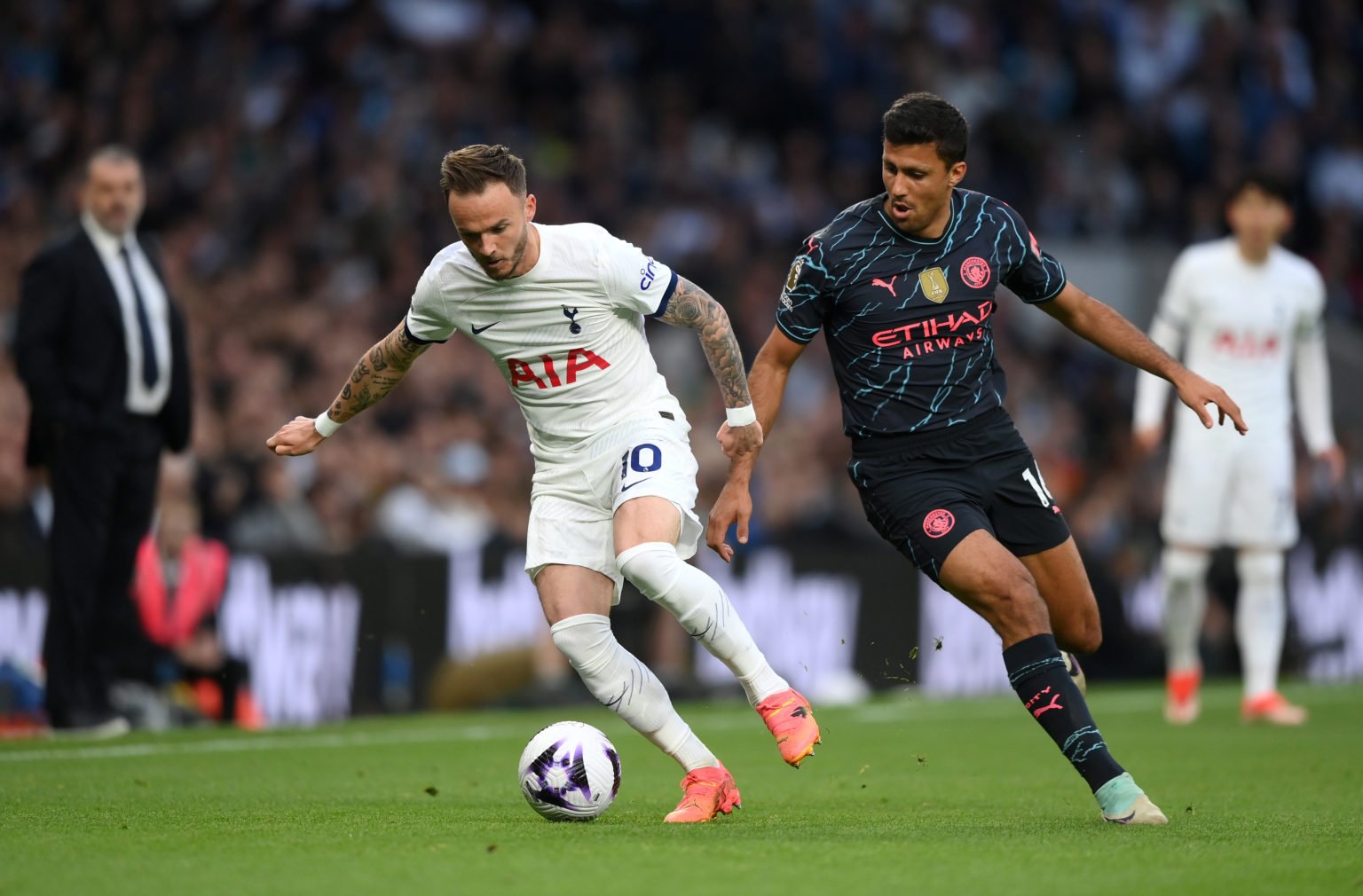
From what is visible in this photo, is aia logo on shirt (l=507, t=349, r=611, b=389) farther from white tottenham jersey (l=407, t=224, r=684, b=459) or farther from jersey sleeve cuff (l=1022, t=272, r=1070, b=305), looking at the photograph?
jersey sleeve cuff (l=1022, t=272, r=1070, b=305)

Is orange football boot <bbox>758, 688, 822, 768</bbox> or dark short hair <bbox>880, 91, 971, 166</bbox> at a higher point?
dark short hair <bbox>880, 91, 971, 166</bbox>

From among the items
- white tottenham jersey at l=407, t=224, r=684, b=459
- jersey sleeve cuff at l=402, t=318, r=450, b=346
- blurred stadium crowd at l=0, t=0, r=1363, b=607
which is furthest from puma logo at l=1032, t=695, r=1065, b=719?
blurred stadium crowd at l=0, t=0, r=1363, b=607

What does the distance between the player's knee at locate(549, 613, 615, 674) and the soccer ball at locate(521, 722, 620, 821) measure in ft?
0.82

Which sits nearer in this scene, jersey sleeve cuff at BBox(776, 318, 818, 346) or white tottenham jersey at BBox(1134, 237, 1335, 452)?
jersey sleeve cuff at BBox(776, 318, 818, 346)

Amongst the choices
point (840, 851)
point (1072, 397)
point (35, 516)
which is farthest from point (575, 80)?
point (840, 851)

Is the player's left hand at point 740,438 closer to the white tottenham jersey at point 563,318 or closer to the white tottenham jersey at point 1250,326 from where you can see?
the white tottenham jersey at point 563,318

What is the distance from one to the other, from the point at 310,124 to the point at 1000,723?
9.47 metres

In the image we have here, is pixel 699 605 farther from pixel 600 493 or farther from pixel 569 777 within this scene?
pixel 569 777

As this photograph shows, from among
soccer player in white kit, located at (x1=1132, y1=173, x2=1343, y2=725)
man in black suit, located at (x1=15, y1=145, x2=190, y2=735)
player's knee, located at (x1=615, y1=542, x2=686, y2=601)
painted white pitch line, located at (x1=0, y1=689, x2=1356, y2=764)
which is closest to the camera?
player's knee, located at (x1=615, y1=542, x2=686, y2=601)

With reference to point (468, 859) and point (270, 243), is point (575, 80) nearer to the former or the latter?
point (270, 243)

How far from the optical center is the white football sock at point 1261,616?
36.6 feet

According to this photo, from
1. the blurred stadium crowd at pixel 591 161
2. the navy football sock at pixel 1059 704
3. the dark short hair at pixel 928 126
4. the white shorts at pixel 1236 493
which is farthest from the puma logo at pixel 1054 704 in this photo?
the blurred stadium crowd at pixel 591 161

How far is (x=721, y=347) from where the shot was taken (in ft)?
21.7

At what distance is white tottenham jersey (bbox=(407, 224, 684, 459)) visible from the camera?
657 centimetres
